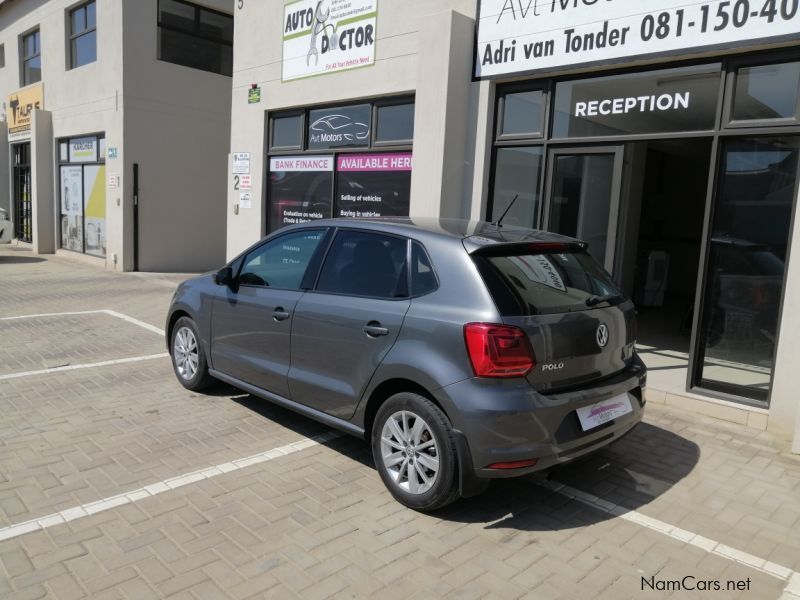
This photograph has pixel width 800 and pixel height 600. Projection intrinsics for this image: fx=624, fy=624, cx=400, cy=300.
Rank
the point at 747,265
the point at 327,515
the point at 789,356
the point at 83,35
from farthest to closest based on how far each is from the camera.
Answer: the point at 83,35 → the point at 747,265 → the point at 789,356 → the point at 327,515

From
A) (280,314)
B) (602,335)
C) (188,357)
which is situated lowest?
(188,357)

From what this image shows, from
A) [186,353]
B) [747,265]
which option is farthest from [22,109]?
[747,265]

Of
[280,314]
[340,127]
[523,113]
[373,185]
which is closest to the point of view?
[280,314]

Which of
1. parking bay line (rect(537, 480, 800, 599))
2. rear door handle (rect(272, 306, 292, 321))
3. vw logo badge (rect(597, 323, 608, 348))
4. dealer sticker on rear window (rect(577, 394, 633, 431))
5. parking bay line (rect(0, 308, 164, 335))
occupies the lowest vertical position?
parking bay line (rect(0, 308, 164, 335))

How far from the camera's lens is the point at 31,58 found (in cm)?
1841

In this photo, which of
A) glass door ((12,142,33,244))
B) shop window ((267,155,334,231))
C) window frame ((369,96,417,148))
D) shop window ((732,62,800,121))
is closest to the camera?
shop window ((732,62,800,121))

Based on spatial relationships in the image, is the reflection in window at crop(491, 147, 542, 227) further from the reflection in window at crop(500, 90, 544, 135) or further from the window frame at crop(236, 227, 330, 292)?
the window frame at crop(236, 227, 330, 292)

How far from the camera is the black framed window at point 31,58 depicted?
709 inches

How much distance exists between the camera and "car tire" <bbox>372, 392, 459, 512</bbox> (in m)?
3.42

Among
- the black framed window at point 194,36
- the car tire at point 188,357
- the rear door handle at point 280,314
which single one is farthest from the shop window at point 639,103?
the black framed window at point 194,36

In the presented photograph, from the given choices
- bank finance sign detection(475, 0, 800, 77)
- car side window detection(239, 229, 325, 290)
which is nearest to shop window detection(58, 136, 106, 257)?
bank finance sign detection(475, 0, 800, 77)

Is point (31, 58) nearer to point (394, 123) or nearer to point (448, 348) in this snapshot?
point (394, 123)

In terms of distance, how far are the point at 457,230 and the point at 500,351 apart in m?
1.02

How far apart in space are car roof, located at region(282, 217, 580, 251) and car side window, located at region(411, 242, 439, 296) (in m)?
0.09
